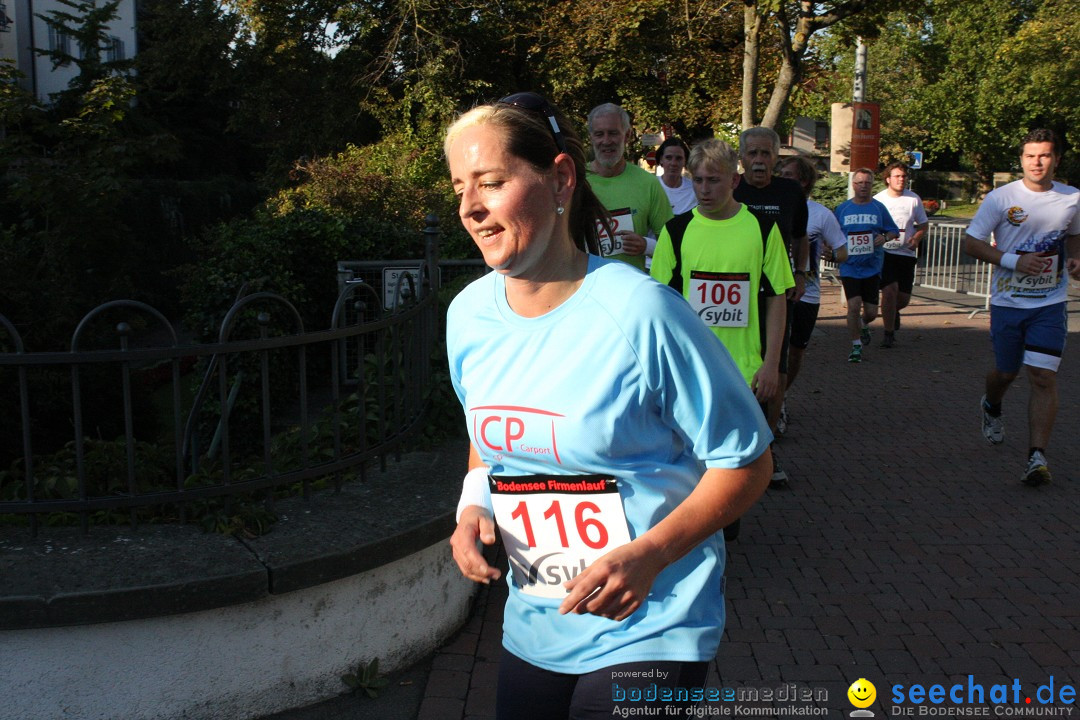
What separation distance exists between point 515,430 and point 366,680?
1.98m

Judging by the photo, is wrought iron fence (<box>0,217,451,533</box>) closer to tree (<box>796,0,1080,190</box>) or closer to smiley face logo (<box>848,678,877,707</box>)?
smiley face logo (<box>848,678,877,707</box>)

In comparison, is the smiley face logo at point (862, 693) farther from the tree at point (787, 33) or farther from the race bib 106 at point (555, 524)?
the tree at point (787, 33)

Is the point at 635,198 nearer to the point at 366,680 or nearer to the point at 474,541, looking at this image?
the point at 366,680

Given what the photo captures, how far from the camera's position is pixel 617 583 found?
1.88 m

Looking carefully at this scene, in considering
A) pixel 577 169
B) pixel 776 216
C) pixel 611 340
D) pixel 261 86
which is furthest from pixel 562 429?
pixel 261 86

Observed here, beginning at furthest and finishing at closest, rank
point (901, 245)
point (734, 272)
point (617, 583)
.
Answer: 1. point (901, 245)
2. point (734, 272)
3. point (617, 583)

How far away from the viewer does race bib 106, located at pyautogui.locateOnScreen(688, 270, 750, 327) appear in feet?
→ 16.8

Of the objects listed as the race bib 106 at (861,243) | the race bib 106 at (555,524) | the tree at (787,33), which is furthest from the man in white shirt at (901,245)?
the race bib 106 at (555,524)

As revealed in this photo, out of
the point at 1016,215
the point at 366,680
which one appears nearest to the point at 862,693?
the point at 366,680

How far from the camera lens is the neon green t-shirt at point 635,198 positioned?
6094 millimetres

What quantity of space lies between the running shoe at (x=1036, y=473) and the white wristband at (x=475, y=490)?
489cm

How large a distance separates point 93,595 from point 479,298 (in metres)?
1.66

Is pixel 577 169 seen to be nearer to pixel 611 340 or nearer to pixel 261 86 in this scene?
pixel 611 340

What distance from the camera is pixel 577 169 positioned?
2246mm
